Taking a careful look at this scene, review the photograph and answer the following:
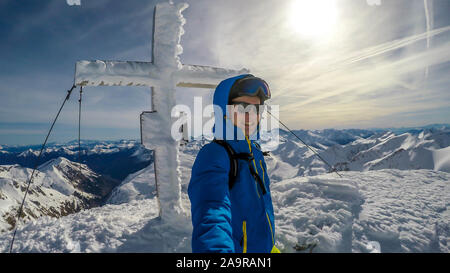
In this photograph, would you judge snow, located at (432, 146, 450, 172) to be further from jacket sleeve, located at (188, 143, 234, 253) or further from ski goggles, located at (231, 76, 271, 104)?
jacket sleeve, located at (188, 143, 234, 253)

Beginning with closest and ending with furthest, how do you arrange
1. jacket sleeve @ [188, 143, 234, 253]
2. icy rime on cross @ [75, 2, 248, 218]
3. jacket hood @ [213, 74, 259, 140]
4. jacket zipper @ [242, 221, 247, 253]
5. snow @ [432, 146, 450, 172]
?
jacket sleeve @ [188, 143, 234, 253] → jacket zipper @ [242, 221, 247, 253] → jacket hood @ [213, 74, 259, 140] → icy rime on cross @ [75, 2, 248, 218] → snow @ [432, 146, 450, 172]

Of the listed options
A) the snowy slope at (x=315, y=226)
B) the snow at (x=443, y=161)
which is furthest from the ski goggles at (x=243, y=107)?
the snow at (x=443, y=161)

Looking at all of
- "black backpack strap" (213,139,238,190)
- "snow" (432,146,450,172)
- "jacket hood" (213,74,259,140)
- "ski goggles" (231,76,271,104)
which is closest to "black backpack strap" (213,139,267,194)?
"black backpack strap" (213,139,238,190)

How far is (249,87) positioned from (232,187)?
1121 millimetres

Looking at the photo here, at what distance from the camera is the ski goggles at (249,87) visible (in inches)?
87.3

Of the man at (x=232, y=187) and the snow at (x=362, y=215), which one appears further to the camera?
the snow at (x=362, y=215)

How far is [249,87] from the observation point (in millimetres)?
2258

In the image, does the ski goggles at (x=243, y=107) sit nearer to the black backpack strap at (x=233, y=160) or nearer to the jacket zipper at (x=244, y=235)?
the black backpack strap at (x=233, y=160)

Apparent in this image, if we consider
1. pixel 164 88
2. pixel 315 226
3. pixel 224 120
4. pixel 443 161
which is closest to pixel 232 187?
pixel 224 120

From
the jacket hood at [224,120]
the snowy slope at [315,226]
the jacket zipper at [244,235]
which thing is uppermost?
the jacket hood at [224,120]

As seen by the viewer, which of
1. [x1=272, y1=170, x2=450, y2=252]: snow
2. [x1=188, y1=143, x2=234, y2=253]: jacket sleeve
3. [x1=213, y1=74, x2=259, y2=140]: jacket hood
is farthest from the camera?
[x1=272, y1=170, x2=450, y2=252]: snow

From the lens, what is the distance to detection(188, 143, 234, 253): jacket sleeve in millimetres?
1457
